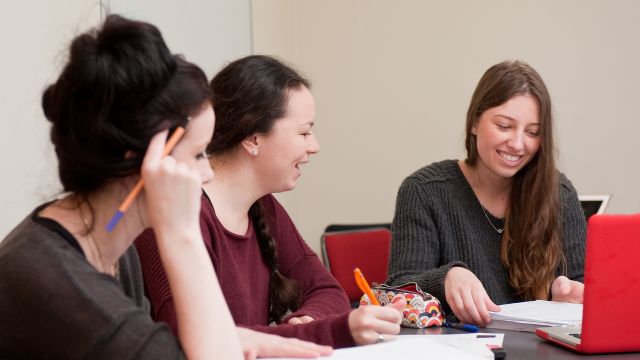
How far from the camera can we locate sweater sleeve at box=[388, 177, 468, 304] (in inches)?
82.5

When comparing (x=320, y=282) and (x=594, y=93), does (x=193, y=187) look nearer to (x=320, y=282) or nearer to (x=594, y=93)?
(x=320, y=282)

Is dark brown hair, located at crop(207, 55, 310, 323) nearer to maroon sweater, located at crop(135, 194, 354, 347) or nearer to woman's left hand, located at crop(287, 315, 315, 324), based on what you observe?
maroon sweater, located at crop(135, 194, 354, 347)

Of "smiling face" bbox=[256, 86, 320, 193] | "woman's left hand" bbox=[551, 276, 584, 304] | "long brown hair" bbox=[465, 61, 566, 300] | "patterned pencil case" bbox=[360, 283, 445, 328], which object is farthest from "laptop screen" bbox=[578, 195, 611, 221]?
"smiling face" bbox=[256, 86, 320, 193]

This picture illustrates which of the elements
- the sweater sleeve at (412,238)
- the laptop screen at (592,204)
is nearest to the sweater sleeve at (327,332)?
the sweater sleeve at (412,238)

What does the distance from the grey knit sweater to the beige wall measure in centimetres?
194

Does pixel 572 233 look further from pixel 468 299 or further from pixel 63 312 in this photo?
pixel 63 312

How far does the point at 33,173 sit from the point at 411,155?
2527mm

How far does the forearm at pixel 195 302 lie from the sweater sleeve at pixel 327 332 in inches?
11.7

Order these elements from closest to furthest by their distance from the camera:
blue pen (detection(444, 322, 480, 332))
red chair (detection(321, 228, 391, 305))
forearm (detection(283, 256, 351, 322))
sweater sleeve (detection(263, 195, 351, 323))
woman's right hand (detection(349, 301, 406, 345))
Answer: woman's right hand (detection(349, 301, 406, 345)) → blue pen (detection(444, 322, 480, 332)) → forearm (detection(283, 256, 351, 322)) → sweater sleeve (detection(263, 195, 351, 323)) → red chair (detection(321, 228, 391, 305))

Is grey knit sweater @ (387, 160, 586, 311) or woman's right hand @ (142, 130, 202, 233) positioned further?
grey knit sweater @ (387, 160, 586, 311)

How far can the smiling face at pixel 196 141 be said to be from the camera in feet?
3.61

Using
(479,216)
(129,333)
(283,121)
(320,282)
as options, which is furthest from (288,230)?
(129,333)

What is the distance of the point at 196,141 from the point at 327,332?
44 cm

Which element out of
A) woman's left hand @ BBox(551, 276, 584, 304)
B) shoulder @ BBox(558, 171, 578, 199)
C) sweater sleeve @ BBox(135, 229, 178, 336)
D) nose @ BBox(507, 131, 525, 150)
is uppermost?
nose @ BBox(507, 131, 525, 150)
